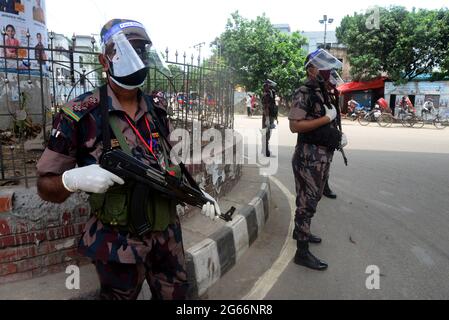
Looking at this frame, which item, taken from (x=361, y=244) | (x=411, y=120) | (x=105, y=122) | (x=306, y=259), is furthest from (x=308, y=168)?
(x=411, y=120)

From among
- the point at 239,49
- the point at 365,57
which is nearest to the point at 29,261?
the point at 365,57

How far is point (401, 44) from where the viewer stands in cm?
2083

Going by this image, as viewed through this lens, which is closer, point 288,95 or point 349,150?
point 349,150

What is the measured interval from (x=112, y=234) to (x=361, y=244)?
116 inches

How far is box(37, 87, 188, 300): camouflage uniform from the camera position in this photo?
1672 millimetres

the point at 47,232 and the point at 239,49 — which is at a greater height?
the point at 239,49

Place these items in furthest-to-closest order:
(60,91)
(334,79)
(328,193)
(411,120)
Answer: (411,120), (328,193), (60,91), (334,79)

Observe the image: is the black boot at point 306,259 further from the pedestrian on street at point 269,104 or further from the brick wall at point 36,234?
the pedestrian on street at point 269,104

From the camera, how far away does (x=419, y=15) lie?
20891 millimetres

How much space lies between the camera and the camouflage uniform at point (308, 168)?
3.38m

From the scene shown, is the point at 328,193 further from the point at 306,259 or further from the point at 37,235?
the point at 37,235

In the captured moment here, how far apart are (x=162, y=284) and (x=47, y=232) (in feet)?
4.01

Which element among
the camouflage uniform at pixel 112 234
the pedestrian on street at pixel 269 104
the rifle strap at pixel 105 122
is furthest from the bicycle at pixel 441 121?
the rifle strap at pixel 105 122
